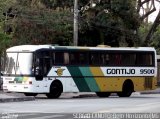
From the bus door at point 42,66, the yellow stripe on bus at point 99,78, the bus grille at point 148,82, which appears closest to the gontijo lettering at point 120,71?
the yellow stripe on bus at point 99,78

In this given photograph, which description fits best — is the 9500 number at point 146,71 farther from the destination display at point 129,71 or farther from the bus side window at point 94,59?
the bus side window at point 94,59

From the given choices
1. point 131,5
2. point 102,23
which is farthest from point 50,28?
point 131,5

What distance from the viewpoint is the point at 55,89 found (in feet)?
103

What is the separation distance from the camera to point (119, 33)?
157 feet

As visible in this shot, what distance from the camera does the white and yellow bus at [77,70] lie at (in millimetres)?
30562

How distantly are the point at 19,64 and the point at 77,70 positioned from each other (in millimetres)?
3508

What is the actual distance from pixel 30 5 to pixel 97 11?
20.9ft

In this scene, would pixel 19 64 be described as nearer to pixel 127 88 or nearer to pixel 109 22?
pixel 127 88

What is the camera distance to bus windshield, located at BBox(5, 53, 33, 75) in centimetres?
3048

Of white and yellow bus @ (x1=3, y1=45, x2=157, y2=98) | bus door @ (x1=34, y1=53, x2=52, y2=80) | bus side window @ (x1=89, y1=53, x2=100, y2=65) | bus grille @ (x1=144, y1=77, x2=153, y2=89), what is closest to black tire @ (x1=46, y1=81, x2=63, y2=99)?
white and yellow bus @ (x1=3, y1=45, x2=157, y2=98)

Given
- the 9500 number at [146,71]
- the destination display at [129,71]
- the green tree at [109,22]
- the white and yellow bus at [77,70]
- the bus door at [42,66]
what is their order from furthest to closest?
1. the green tree at [109,22]
2. the 9500 number at [146,71]
3. the destination display at [129,71]
4. the white and yellow bus at [77,70]
5. the bus door at [42,66]

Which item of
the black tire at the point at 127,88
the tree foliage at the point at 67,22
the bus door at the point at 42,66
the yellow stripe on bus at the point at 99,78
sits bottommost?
the black tire at the point at 127,88

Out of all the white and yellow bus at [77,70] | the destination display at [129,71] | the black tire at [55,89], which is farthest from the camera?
the destination display at [129,71]

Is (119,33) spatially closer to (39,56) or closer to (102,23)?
(102,23)
